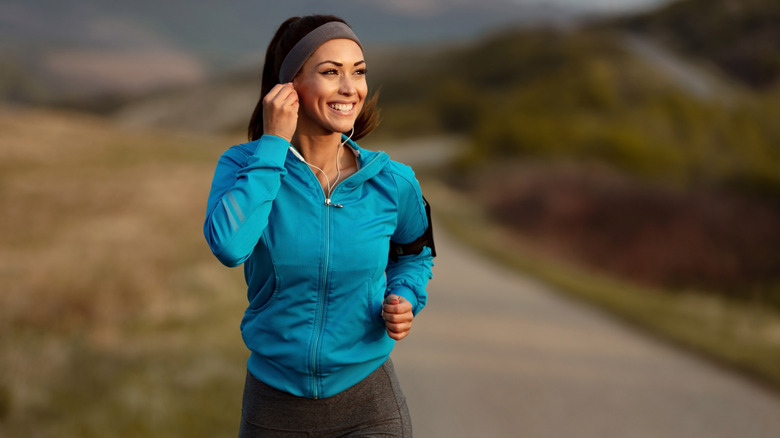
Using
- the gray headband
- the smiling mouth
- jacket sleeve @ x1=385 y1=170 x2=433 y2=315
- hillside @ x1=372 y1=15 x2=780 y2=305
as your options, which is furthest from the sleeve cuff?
hillside @ x1=372 y1=15 x2=780 y2=305

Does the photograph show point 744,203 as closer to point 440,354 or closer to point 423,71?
point 440,354

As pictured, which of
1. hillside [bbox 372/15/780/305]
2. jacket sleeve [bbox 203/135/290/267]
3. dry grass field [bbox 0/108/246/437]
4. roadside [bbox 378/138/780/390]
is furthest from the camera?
hillside [bbox 372/15/780/305]

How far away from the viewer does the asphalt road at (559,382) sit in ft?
18.6

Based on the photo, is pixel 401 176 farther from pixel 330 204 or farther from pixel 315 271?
pixel 315 271

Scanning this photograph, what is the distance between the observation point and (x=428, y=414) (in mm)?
5734

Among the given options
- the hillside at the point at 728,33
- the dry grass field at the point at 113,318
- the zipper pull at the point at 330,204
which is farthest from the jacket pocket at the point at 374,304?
the hillside at the point at 728,33

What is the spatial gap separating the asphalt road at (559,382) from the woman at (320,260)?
135 inches

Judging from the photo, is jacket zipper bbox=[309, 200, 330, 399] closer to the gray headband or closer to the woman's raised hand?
the woman's raised hand

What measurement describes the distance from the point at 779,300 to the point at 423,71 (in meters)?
137

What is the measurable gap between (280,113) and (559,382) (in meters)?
5.35

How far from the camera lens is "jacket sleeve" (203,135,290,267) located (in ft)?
5.99

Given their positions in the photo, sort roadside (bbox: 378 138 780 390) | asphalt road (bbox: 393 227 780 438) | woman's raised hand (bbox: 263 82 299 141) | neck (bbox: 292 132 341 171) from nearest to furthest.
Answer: woman's raised hand (bbox: 263 82 299 141) → neck (bbox: 292 132 341 171) → asphalt road (bbox: 393 227 780 438) → roadside (bbox: 378 138 780 390)

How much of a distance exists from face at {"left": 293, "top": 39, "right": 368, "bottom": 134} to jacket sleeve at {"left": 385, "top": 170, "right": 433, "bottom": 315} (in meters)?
0.25

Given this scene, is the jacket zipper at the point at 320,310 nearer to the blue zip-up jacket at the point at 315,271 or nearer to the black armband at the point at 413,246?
the blue zip-up jacket at the point at 315,271
